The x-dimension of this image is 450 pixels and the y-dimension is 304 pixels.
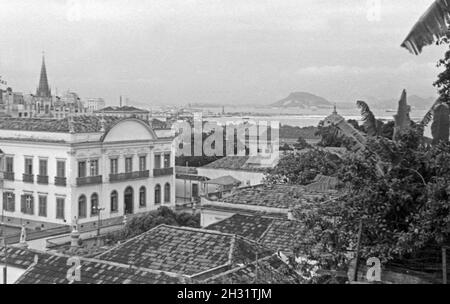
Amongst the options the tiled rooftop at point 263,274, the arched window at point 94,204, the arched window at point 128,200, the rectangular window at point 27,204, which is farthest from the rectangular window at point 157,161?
the tiled rooftop at point 263,274

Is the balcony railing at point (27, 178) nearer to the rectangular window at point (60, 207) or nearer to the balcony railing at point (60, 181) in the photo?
the balcony railing at point (60, 181)

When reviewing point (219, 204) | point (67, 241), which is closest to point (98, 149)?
point (67, 241)

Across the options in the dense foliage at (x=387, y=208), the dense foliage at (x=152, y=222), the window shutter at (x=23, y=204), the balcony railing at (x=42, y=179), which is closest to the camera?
the dense foliage at (x=387, y=208)

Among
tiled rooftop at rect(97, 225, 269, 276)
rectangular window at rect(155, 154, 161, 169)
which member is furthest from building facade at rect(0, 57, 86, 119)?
tiled rooftop at rect(97, 225, 269, 276)

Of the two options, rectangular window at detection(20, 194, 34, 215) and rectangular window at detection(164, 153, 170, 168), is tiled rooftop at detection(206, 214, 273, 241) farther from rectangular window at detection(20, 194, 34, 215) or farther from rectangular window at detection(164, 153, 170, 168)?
rectangular window at detection(164, 153, 170, 168)

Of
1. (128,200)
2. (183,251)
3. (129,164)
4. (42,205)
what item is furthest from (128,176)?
(183,251)

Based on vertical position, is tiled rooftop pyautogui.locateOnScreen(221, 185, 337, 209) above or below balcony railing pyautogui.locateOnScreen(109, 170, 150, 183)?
above
